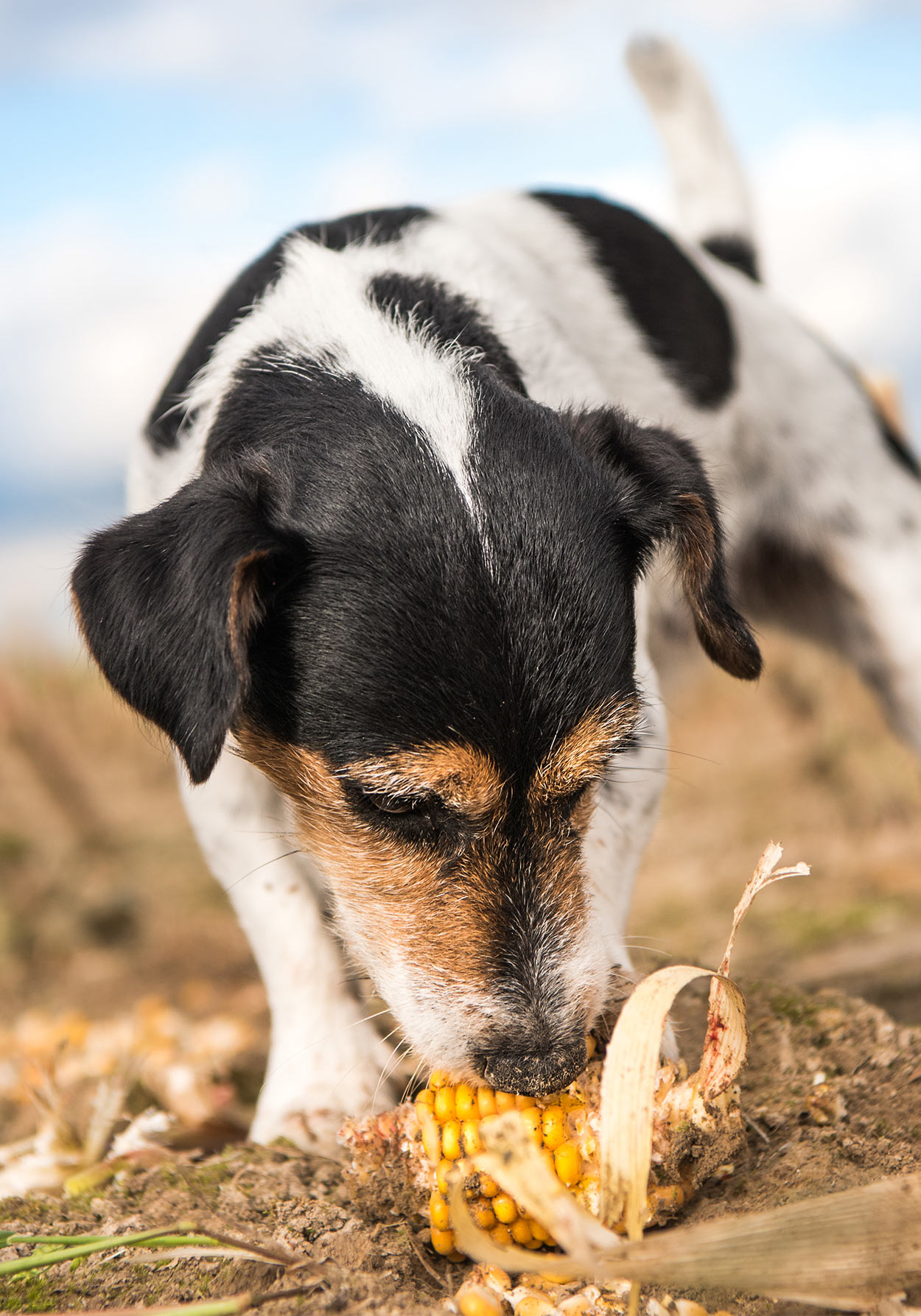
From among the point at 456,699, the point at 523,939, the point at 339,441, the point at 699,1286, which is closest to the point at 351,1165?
the point at 523,939

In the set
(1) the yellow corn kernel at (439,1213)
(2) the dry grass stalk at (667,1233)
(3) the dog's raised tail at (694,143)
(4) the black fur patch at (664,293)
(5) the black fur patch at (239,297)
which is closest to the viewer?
(2) the dry grass stalk at (667,1233)

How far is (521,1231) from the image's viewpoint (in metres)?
1.90

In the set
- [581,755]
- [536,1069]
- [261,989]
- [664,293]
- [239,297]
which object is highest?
[239,297]

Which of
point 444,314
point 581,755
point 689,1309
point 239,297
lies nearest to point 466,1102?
point 689,1309

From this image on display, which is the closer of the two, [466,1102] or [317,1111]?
[466,1102]

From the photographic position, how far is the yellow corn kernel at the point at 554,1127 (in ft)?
6.25

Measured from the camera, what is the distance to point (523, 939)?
2029 mm

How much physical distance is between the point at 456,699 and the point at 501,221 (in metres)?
2.12

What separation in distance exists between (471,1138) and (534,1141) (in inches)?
4.4

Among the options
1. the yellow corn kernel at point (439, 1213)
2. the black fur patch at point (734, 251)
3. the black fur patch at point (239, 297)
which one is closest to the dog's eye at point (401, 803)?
the yellow corn kernel at point (439, 1213)

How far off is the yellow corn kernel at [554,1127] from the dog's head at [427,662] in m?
0.05

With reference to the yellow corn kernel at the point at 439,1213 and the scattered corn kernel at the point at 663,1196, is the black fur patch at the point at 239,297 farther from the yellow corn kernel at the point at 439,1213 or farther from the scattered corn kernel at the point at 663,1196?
the scattered corn kernel at the point at 663,1196

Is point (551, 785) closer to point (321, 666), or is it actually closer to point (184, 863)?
point (321, 666)

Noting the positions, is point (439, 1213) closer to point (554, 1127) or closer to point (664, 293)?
point (554, 1127)
